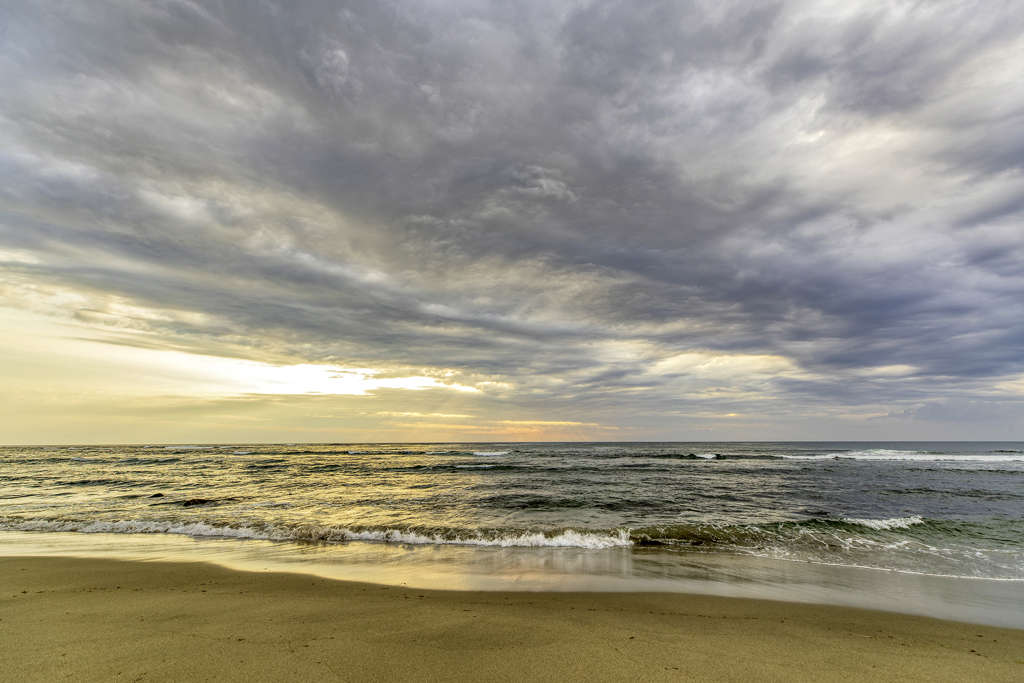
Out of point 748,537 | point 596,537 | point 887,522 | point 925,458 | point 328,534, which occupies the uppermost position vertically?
point 925,458

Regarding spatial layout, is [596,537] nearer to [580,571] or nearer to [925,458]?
[580,571]

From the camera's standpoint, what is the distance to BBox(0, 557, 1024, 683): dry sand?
4.75 m

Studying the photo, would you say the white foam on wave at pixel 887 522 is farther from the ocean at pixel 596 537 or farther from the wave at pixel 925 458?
the wave at pixel 925 458

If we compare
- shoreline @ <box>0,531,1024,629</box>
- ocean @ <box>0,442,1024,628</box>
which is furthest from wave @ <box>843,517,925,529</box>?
shoreline @ <box>0,531,1024,629</box>

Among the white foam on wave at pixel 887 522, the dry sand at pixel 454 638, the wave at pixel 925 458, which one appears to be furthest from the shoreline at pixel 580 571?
the wave at pixel 925 458

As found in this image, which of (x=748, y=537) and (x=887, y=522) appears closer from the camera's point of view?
(x=748, y=537)

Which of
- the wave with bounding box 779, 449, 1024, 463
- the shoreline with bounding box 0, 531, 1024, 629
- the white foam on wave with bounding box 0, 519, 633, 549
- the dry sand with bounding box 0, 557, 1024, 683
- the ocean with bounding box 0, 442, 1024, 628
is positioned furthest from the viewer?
the wave with bounding box 779, 449, 1024, 463

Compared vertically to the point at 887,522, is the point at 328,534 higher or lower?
lower

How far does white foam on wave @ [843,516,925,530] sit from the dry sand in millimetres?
9017

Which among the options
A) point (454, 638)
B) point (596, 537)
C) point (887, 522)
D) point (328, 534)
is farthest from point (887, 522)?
point (328, 534)

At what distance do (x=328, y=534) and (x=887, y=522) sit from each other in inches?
726

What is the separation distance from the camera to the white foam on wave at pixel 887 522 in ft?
46.0

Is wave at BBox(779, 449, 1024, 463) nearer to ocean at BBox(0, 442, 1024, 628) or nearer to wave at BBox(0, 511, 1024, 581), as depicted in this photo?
ocean at BBox(0, 442, 1024, 628)

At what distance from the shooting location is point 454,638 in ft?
18.3
